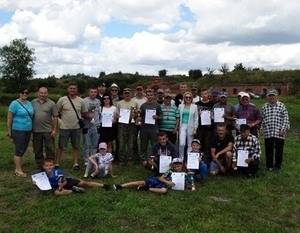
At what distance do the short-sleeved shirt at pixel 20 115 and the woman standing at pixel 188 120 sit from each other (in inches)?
137

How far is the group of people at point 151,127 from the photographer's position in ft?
28.3

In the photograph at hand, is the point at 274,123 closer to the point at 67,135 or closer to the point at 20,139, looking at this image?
the point at 67,135

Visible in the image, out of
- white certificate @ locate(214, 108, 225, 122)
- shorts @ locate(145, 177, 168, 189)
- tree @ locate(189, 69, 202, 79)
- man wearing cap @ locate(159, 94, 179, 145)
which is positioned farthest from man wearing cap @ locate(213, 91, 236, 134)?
tree @ locate(189, 69, 202, 79)

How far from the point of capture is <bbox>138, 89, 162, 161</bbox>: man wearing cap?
9.38 m

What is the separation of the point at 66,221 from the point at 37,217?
52 cm

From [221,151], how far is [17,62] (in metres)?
71.2

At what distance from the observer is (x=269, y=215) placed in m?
6.57

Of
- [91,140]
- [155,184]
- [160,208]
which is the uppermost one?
[91,140]

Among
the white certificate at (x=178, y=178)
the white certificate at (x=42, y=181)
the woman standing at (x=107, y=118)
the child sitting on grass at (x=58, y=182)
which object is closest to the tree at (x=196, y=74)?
the woman standing at (x=107, y=118)

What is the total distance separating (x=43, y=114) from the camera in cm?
878

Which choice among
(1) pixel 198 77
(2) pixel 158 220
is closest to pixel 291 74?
(1) pixel 198 77

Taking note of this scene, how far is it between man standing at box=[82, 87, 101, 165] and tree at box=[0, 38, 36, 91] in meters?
65.8

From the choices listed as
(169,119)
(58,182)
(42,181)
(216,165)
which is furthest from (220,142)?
(42,181)

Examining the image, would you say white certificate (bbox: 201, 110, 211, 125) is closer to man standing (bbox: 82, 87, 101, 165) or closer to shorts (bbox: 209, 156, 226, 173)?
shorts (bbox: 209, 156, 226, 173)
